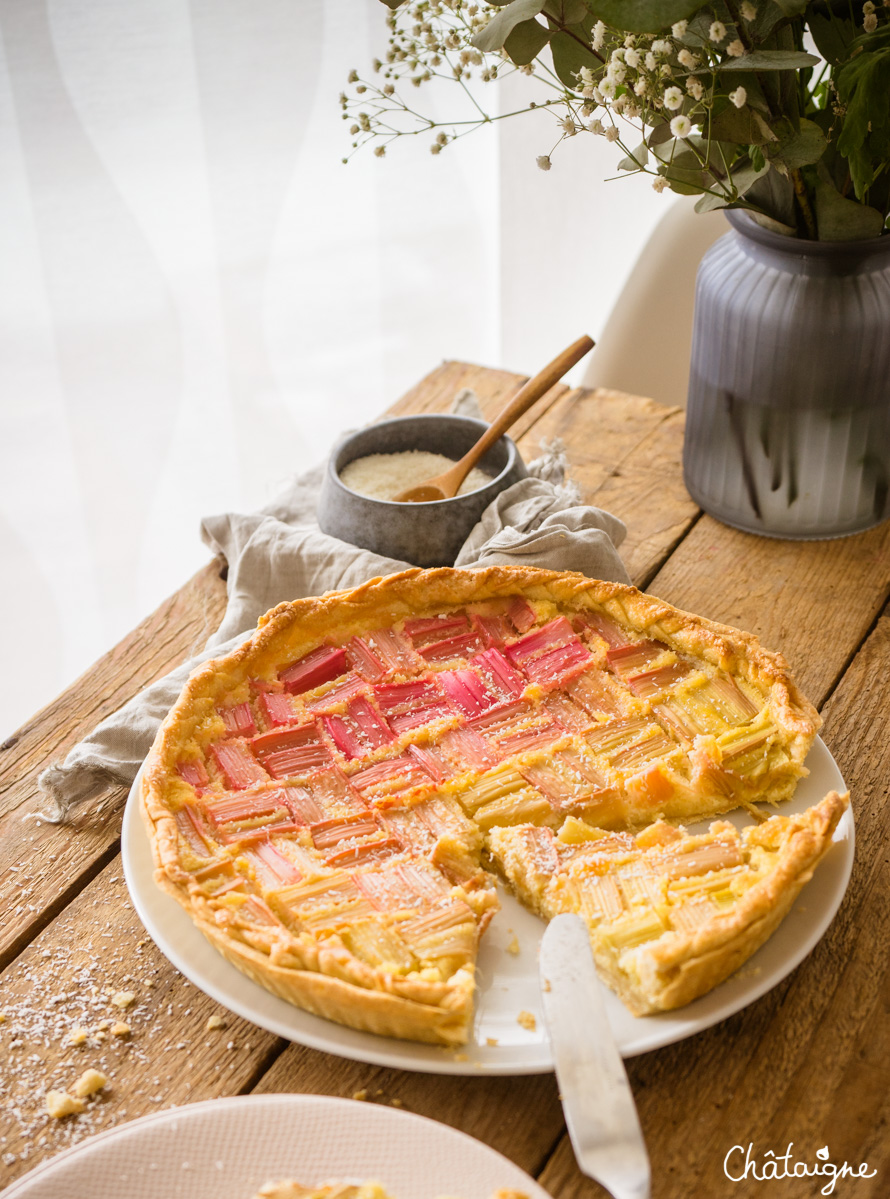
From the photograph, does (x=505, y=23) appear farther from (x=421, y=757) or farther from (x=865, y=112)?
(x=421, y=757)

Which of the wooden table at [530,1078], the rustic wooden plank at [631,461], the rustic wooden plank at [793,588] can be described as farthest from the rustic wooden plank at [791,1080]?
the rustic wooden plank at [631,461]

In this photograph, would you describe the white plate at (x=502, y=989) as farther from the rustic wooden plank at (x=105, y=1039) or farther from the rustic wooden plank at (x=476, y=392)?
the rustic wooden plank at (x=476, y=392)

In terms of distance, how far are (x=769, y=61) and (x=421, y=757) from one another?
953 millimetres

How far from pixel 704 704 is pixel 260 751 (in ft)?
1.98

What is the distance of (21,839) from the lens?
1.48 m

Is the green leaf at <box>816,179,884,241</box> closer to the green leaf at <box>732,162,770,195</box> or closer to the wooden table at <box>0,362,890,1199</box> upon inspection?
the green leaf at <box>732,162,770,195</box>

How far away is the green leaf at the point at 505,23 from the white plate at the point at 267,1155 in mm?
1211

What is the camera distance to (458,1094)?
113 centimetres

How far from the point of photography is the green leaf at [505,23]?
135cm

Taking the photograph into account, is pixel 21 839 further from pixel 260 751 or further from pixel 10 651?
pixel 10 651

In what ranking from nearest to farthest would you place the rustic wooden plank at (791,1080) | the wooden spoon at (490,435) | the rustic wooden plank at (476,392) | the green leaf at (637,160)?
the rustic wooden plank at (791,1080) → the green leaf at (637,160) → the wooden spoon at (490,435) → the rustic wooden plank at (476,392)

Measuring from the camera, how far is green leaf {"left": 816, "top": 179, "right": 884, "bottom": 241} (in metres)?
1.59

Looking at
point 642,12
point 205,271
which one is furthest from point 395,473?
point 205,271

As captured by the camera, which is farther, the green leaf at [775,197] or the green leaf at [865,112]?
the green leaf at [775,197]
